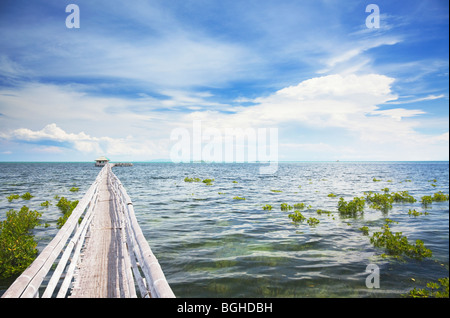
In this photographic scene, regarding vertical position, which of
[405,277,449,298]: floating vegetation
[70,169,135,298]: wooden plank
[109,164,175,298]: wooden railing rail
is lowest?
[405,277,449,298]: floating vegetation

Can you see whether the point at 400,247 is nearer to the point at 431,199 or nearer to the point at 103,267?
the point at 103,267

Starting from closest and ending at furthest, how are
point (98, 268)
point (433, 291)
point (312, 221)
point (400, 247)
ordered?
1. point (98, 268)
2. point (433, 291)
3. point (400, 247)
4. point (312, 221)

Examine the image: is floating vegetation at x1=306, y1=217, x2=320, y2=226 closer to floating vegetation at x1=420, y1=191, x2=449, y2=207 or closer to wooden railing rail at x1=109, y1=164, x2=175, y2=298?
wooden railing rail at x1=109, y1=164, x2=175, y2=298

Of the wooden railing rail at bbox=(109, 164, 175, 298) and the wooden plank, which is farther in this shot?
the wooden plank

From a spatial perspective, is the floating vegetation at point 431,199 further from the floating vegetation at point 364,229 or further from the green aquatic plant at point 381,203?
the floating vegetation at point 364,229

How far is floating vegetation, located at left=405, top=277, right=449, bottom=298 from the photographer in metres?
8.18

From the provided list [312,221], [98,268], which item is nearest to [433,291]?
[312,221]

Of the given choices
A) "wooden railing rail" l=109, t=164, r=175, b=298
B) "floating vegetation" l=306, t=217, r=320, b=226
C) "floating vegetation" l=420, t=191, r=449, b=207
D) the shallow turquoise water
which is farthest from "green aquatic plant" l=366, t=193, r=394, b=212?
"wooden railing rail" l=109, t=164, r=175, b=298

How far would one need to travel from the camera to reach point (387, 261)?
37.3 feet

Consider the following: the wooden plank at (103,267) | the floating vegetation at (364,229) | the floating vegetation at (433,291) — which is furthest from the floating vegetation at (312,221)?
the wooden plank at (103,267)

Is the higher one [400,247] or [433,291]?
[400,247]

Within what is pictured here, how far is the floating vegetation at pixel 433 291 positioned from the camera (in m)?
8.18

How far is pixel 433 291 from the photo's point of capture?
28.7 ft
